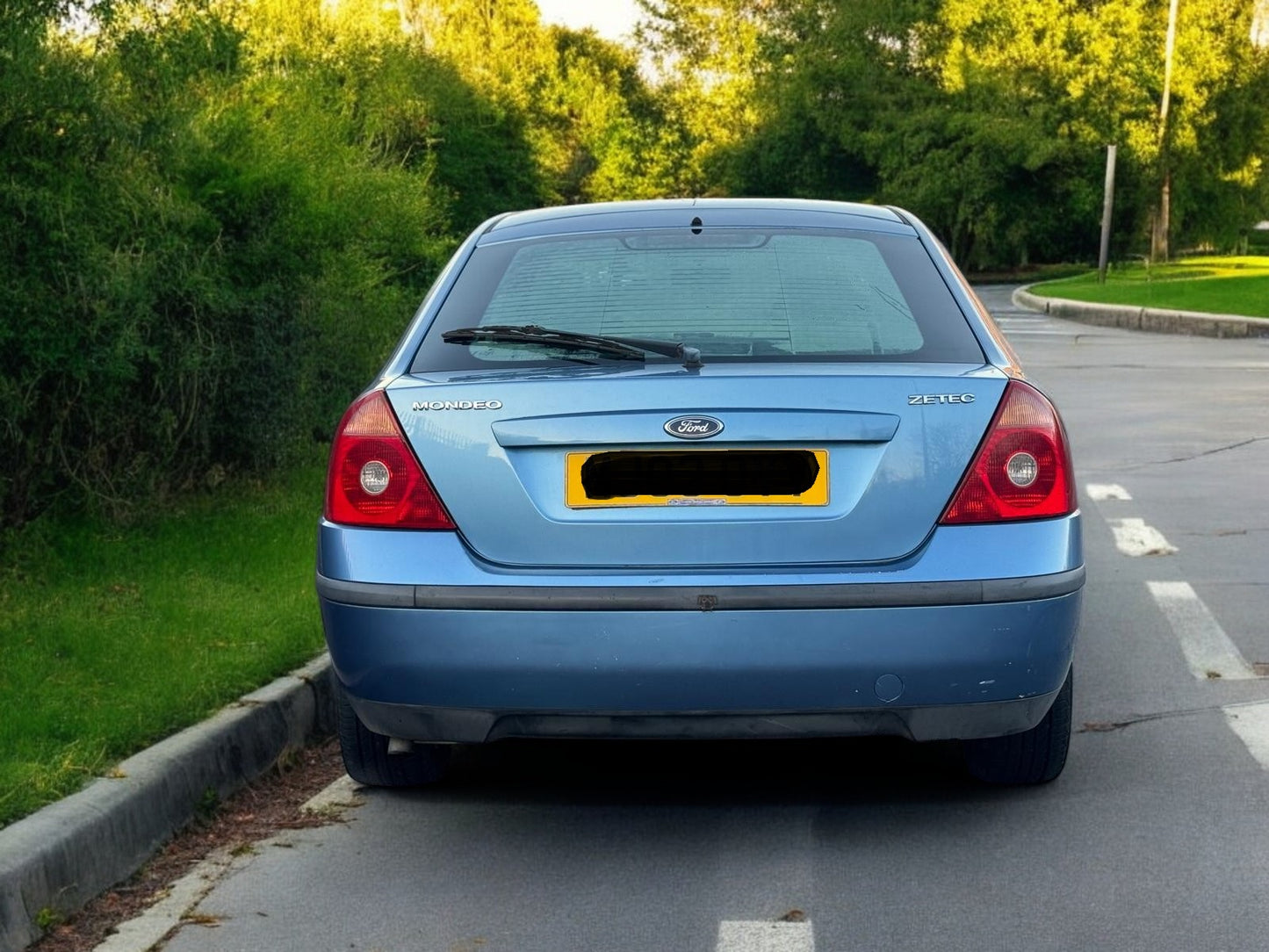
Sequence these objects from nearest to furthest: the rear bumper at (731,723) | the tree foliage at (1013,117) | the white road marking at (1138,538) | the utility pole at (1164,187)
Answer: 1. the rear bumper at (731,723)
2. the white road marking at (1138,538)
3. the utility pole at (1164,187)
4. the tree foliage at (1013,117)

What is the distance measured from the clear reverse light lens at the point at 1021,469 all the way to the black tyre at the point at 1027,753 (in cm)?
74

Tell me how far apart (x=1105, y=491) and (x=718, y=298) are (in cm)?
744

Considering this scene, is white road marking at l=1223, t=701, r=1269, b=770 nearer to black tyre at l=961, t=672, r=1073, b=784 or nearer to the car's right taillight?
black tyre at l=961, t=672, r=1073, b=784

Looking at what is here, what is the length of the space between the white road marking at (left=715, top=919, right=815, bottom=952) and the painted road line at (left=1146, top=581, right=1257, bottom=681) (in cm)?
310

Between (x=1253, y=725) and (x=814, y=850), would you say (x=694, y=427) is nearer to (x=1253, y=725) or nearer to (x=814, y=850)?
(x=814, y=850)

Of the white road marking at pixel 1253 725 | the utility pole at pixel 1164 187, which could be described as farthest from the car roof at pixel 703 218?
the utility pole at pixel 1164 187

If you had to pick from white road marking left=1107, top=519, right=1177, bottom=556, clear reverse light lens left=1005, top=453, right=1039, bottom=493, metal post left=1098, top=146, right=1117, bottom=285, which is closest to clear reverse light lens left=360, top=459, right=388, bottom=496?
clear reverse light lens left=1005, top=453, right=1039, bottom=493

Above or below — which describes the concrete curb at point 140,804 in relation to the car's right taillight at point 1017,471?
below

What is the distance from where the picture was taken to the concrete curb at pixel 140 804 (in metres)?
4.24

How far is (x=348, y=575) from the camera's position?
4.69m

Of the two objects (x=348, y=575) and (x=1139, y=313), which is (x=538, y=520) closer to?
(x=348, y=575)

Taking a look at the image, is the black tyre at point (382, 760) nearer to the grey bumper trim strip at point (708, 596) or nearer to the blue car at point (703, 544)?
the blue car at point (703, 544)

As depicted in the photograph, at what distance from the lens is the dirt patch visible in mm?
4320

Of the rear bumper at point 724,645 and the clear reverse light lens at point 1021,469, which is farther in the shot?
the clear reverse light lens at point 1021,469
